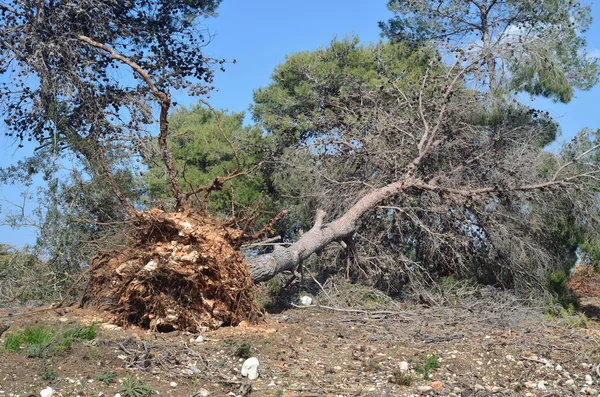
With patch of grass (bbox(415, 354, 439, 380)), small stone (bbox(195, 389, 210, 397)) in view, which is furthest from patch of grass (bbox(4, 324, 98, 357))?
patch of grass (bbox(415, 354, 439, 380))

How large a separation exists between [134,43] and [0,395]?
25.0ft

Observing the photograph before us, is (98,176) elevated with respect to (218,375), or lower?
elevated

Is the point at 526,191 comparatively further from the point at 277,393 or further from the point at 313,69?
the point at 277,393

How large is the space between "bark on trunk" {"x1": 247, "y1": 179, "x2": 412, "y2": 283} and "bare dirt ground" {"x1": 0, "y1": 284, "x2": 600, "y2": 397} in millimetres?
655

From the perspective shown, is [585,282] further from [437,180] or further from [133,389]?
[133,389]

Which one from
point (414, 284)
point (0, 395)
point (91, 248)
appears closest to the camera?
point (0, 395)

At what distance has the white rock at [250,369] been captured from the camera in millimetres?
4809

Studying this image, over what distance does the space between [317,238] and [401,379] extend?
3.71m

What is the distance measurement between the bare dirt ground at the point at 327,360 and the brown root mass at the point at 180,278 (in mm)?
184

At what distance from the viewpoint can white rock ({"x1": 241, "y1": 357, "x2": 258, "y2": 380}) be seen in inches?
189

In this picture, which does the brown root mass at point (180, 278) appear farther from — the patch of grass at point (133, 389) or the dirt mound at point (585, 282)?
the dirt mound at point (585, 282)

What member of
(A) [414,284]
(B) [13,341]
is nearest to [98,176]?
(B) [13,341]

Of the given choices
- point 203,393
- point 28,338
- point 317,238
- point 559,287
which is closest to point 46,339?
point 28,338

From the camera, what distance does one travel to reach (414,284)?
8906 millimetres
